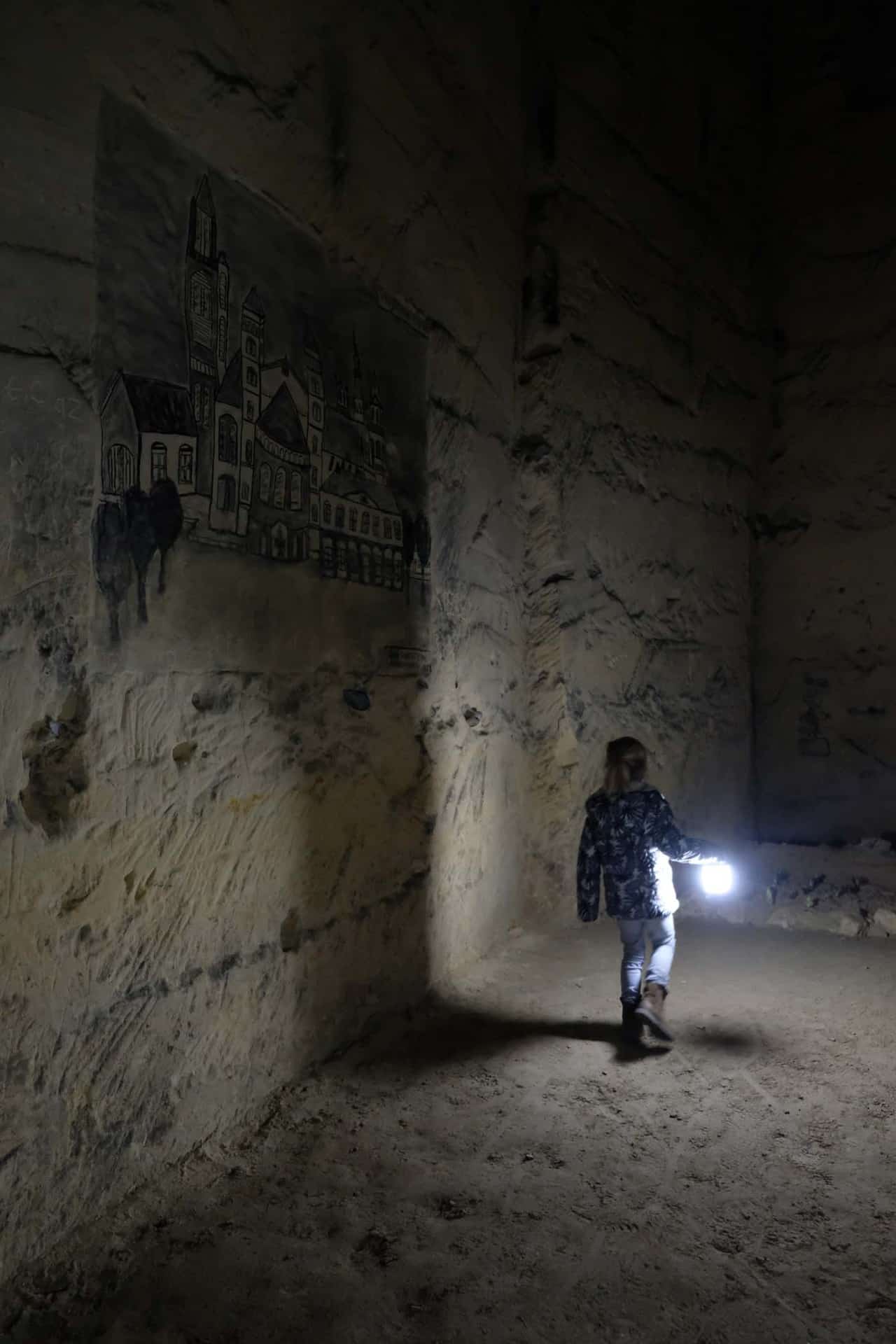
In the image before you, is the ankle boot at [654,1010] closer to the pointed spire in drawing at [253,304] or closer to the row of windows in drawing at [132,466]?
the row of windows in drawing at [132,466]

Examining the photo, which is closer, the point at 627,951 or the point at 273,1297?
the point at 273,1297

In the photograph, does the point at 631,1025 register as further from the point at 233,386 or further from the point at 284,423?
the point at 233,386

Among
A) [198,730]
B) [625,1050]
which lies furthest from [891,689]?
[198,730]

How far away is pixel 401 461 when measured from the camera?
3.50 m

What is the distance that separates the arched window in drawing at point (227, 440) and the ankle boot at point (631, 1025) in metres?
2.23

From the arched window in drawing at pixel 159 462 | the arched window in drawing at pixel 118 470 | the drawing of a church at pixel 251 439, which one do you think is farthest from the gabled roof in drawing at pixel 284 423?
the arched window in drawing at pixel 118 470

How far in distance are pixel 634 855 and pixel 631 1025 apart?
0.58 m

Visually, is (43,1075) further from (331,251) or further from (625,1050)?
(331,251)

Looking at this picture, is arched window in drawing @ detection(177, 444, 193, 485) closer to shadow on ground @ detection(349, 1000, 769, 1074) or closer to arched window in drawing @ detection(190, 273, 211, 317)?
arched window in drawing @ detection(190, 273, 211, 317)

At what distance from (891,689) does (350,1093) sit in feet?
14.6

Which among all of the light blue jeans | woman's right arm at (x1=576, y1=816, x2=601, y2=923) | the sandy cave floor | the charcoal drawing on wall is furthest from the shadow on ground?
the charcoal drawing on wall

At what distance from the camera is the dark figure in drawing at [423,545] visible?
142 inches

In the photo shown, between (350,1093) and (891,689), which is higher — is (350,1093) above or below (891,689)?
below

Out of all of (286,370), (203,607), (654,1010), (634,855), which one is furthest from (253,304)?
(654,1010)
